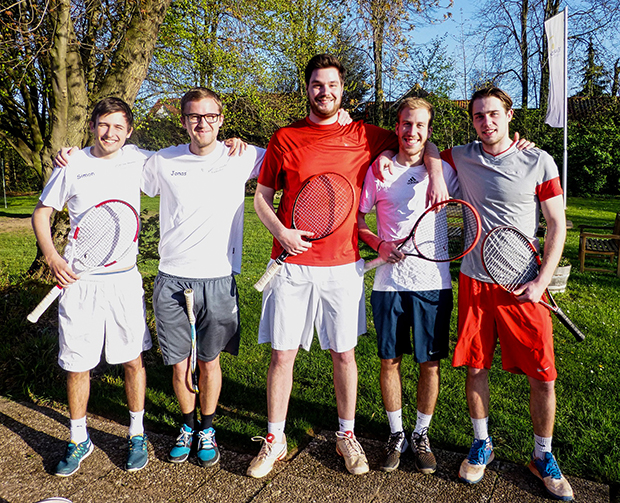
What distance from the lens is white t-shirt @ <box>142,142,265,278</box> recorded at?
3.40 metres

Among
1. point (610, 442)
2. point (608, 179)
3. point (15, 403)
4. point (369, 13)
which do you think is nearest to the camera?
point (610, 442)

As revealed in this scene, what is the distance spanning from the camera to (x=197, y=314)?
348 cm

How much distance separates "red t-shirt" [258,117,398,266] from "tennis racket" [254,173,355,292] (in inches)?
2.4

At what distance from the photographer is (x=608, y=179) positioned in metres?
23.1

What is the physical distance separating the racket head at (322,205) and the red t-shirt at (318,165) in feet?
0.20

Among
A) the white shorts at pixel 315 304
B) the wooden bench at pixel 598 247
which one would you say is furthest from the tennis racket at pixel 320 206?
the wooden bench at pixel 598 247

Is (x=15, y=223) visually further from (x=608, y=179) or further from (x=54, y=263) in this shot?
(x=608, y=179)

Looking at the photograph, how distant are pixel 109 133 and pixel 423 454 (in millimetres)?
2994

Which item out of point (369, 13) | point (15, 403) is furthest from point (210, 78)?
point (15, 403)

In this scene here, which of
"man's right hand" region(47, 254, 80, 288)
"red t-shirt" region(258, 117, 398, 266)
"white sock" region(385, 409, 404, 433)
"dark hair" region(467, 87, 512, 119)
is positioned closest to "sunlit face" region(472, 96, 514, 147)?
"dark hair" region(467, 87, 512, 119)

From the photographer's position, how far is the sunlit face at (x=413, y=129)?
326 centimetres

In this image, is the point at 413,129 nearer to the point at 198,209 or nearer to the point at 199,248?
the point at 198,209

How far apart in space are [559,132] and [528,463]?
21315 mm

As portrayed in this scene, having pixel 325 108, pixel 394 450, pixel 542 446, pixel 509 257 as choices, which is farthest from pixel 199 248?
pixel 542 446
